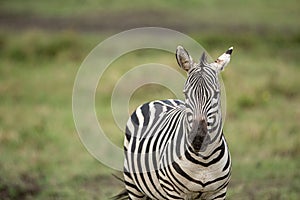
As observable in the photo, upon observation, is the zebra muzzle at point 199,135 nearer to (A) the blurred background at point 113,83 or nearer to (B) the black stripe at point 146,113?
(B) the black stripe at point 146,113

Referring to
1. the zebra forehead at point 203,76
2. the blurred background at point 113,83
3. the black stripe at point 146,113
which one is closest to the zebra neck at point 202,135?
the zebra forehead at point 203,76

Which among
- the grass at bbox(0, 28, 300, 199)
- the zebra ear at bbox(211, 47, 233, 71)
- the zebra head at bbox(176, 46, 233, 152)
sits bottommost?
the zebra head at bbox(176, 46, 233, 152)

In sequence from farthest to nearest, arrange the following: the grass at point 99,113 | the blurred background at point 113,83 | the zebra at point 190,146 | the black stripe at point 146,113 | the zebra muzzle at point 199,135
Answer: the blurred background at point 113,83, the grass at point 99,113, the black stripe at point 146,113, the zebra at point 190,146, the zebra muzzle at point 199,135

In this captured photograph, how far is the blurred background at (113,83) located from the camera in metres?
9.38

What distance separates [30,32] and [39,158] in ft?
29.4

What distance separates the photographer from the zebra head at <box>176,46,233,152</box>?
507 centimetres

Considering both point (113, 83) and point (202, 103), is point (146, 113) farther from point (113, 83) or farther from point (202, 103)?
point (113, 83)

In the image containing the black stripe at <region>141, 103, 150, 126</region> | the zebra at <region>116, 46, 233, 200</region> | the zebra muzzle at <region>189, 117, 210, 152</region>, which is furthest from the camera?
the black stripe at <region>141, 103, 150, 126</region>

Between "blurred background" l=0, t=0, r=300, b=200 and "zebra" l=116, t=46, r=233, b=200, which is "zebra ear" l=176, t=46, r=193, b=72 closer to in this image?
"zebra" l=116, t=46, r=233, b=200

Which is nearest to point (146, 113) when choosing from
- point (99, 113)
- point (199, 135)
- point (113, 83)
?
point (199, 135)

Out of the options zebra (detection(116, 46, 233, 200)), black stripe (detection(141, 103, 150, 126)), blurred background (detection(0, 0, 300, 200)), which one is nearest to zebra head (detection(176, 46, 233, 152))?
zebra (detection(116, 46, 233, 200))

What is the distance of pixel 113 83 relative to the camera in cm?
1491

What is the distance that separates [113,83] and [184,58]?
960 centimetres

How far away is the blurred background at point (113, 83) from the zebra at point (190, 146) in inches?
96.9
